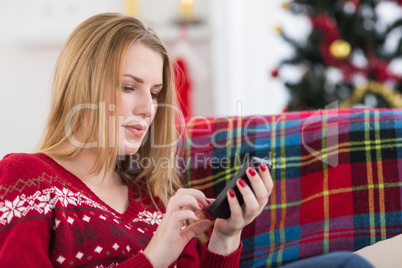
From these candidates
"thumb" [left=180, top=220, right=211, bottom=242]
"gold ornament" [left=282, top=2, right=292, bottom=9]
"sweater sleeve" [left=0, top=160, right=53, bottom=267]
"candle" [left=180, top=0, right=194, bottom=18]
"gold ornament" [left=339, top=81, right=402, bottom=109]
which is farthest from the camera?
"candle" [left=180, top=0, right=194, bottom=18]

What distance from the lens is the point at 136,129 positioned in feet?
3.98

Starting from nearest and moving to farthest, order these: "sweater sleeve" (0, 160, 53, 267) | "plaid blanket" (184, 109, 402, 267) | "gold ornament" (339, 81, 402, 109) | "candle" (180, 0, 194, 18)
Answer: "sweater sleeve" (0, 160, 53, 267), "plaid blanket" (184, 109, 402, 267), "gold ornament" (339, 81, 402, 109), "candle" (180, 0, 194, 18)

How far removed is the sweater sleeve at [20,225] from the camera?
0.97 m

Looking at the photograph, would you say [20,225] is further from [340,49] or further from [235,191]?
[340,49]

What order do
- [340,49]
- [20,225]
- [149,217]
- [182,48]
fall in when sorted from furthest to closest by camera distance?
1. [182,48]
2. [340,49]
3. [149,217]
4. [20,225]

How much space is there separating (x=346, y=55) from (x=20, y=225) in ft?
5.96

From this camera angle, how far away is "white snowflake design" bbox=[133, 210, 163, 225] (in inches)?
48.3

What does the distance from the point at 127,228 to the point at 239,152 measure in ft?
1.24

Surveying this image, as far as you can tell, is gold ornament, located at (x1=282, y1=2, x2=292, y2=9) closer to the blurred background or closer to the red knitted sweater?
the blurred background

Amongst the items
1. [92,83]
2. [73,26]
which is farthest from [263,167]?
[73,26]

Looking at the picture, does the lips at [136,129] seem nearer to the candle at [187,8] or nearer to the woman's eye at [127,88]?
the woman's eye at [127,88]

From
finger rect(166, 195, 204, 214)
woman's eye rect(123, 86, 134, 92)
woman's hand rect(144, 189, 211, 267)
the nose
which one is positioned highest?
woman's eye rect(123, 86, 134, 92)

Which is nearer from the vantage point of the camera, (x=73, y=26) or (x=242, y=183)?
(x=242, y=183)

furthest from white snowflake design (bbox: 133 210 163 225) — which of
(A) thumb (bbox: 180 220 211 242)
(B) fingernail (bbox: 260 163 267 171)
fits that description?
(B) fingernail (bbox: 260 163 267 171)
